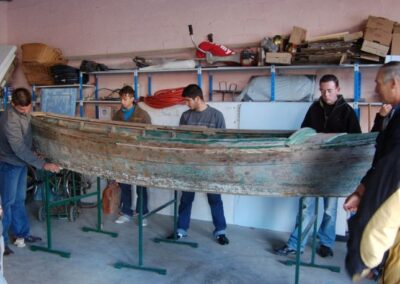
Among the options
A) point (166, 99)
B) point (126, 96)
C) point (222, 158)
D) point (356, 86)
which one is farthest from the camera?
point (166, 99)

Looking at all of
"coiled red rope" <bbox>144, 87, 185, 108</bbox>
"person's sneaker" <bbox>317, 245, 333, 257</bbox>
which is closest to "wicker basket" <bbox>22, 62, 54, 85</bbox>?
"coiled red rope" <bbox>144, 87, 185, 108</bbox>

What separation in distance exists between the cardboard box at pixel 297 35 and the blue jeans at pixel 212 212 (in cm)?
185

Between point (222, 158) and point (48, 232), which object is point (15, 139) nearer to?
point (48, 232)

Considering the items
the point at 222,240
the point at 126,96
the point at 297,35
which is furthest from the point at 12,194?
the point at 297,35

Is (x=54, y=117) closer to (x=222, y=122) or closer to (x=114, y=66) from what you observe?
(x=222, y=122)

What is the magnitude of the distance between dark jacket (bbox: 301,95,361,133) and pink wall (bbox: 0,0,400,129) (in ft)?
3.24

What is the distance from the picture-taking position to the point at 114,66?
5.24 meters

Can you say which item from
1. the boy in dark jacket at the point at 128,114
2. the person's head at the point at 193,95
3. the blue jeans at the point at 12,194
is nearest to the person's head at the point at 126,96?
the boy in dark jacket at the point at 128,114

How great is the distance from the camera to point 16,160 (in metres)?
3.29

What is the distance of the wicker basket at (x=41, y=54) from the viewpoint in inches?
213

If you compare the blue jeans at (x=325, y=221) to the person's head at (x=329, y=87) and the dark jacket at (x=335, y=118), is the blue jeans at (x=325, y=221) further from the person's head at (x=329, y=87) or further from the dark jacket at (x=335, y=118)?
the person's head at (x=329, y=87)

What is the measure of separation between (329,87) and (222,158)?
125 cm

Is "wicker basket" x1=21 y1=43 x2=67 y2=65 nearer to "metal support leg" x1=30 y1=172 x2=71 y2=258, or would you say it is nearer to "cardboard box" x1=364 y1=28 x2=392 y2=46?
"metal support leg" x1=30 y1=172 x2=71 y2=258

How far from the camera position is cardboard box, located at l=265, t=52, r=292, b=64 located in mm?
3881
